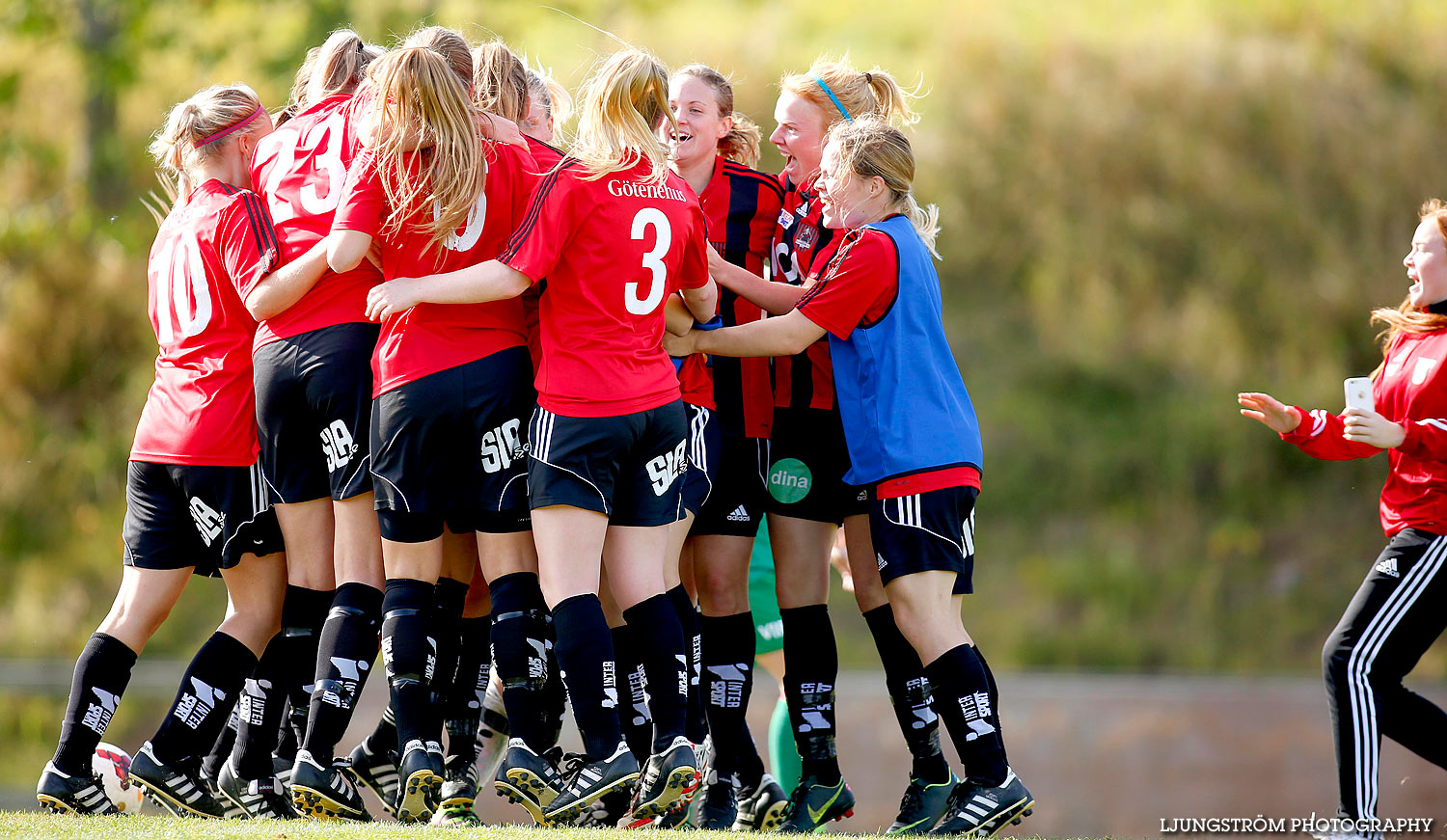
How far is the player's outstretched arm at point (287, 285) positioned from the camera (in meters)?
3.62

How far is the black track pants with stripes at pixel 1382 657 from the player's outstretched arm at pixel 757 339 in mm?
1892

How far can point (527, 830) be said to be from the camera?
3.44 metres

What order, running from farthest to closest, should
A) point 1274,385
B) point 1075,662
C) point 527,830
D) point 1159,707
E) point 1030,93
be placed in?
1. point 1030,93
2. point 1274,385
3. point 1075,662
4. point 1159,707
5. point 527,830

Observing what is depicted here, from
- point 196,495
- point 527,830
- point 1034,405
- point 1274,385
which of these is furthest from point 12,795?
point 1274,385

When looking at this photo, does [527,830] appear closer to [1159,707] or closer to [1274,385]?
[1159,707]

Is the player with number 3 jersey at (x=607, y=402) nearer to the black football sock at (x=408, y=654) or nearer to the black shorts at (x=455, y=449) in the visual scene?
the black shorts at (x=455, y=449)

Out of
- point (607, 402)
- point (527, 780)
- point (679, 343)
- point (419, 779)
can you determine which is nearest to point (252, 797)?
point (419, 779)

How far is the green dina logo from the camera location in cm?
426

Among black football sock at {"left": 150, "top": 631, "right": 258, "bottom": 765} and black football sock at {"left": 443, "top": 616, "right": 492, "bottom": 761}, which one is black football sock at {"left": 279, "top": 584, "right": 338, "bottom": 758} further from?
A: black football sock at {"left": 443, "top": 616, "right": 492, "bottom": 761}

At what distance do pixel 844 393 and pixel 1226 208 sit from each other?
34.8 ft

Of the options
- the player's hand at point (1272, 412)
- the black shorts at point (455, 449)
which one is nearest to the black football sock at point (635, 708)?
the black shorts at point (455, 449)

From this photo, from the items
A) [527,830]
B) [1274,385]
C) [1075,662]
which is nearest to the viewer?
[527,830]

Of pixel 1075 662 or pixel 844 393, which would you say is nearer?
pixel 844 393

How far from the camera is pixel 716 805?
425 centimetres
